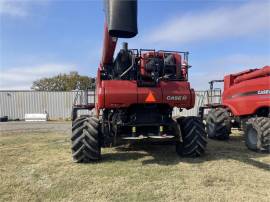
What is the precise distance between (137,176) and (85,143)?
1724 millimetres

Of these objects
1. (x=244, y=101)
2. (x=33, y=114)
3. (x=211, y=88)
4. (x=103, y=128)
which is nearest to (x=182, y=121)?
(x=103, y=128)

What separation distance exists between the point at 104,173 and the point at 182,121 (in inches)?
97.8

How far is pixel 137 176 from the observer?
617cm

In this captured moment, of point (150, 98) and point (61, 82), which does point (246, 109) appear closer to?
point (150, 98)

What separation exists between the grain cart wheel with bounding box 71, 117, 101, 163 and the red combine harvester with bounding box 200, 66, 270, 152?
13.7 ft

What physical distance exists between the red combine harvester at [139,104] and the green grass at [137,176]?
19.0 inches

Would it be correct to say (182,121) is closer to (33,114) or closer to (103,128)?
(103,128)

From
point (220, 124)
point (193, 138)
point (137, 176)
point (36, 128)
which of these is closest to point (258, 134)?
point (193, 138)

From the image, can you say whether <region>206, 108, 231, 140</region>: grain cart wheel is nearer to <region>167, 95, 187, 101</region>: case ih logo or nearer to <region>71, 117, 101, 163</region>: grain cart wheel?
<region>167, 95, 187, 101</region>: case ih logo

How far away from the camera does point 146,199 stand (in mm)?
4922

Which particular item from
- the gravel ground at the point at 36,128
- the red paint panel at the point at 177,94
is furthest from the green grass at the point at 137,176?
the gravel ground at the point at 36,128

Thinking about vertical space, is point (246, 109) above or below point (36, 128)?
above

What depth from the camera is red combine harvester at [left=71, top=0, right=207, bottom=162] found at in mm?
7398

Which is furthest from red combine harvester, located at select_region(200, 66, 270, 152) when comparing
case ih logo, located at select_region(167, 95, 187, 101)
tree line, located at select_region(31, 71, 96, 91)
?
tree line, located at select_region(31, 71, 96, 91)
